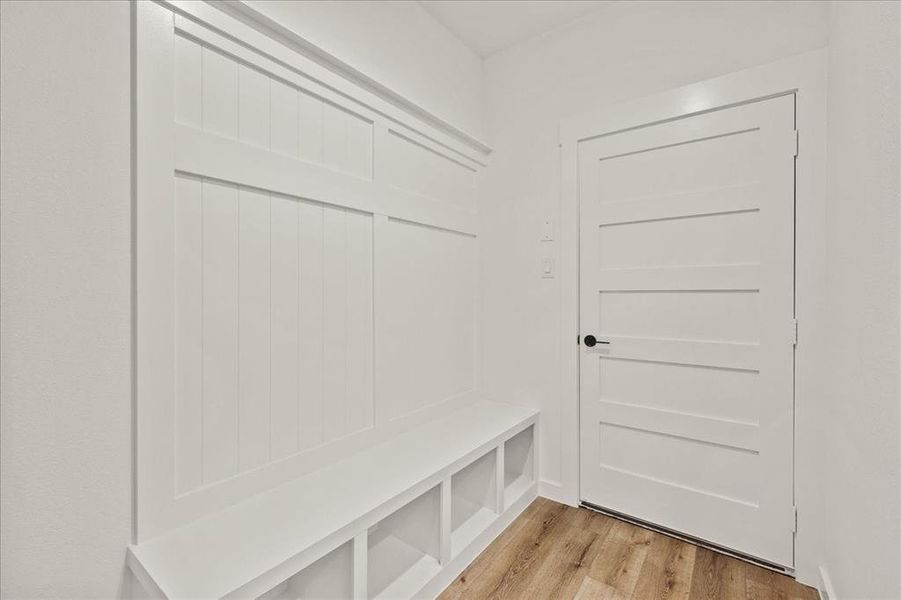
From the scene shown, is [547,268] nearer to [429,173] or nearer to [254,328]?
[429,173]

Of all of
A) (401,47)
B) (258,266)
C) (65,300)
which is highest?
(401,47)

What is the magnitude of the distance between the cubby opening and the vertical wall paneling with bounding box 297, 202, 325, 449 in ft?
2.71

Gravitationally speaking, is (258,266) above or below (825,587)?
above

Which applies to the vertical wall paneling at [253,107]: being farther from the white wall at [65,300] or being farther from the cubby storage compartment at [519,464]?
the cubby storage compartment at [519,464]

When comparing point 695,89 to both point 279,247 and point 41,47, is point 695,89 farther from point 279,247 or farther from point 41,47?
point 41,47

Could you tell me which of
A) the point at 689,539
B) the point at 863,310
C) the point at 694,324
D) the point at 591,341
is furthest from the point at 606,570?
the point at 863,310

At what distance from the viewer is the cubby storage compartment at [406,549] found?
1601mm

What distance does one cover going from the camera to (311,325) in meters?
1.66

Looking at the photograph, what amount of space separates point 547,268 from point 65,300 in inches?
81.0

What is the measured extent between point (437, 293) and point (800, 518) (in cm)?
188

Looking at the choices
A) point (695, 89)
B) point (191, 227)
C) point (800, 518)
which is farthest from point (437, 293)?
point (800, 518)

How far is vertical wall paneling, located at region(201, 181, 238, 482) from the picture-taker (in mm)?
1352

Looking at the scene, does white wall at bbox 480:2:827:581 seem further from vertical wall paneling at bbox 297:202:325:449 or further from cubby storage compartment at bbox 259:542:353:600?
cubby storage compartment at bbox 259:542:353:600

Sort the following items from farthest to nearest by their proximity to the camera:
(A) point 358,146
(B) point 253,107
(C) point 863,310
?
(A) point 358,146
(B) point 253,107
(C) point 863,310
